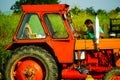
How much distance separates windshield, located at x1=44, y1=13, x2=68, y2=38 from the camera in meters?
9.77

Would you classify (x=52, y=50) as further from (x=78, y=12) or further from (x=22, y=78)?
(x=78, y=12)

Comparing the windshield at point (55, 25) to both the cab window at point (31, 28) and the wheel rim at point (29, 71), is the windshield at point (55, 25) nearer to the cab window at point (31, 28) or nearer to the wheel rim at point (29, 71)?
the cab window at point (31, 28)

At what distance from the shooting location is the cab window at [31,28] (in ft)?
32.2

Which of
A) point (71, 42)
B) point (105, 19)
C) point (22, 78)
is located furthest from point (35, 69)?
point (105, 19)

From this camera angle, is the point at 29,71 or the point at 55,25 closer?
the point at 29,71

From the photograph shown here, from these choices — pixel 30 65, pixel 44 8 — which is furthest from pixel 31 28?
pixel 30 65

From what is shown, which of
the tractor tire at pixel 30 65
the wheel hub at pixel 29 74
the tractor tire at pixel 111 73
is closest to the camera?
the tractor tire at pixel 111 73

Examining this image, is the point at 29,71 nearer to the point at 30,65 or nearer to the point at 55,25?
the point at 30,65

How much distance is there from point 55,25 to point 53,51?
71 centimetres

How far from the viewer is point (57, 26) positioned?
9.89m

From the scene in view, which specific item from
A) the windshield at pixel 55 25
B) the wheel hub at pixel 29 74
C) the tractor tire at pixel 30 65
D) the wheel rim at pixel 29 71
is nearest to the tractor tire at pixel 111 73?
the tractor tire at pixel 30 65

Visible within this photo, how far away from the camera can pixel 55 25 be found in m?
10.0

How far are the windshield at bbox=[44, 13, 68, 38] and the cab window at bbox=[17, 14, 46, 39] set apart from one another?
0.24m

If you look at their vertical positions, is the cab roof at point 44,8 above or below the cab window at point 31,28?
above
